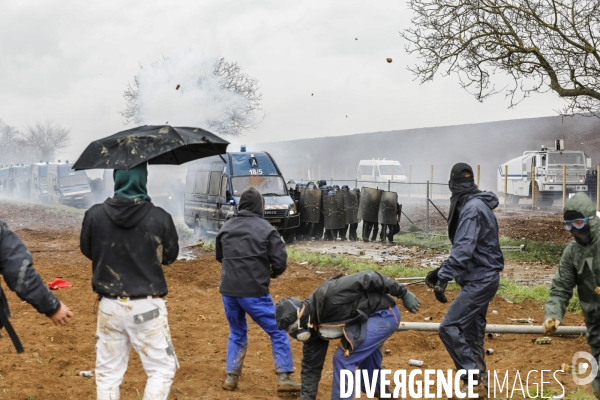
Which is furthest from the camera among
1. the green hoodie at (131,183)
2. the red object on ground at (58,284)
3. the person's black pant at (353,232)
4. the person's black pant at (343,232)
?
the person's black pant at (353,232)

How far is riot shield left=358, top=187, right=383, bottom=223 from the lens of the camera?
19.1m

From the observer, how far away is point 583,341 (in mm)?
7555

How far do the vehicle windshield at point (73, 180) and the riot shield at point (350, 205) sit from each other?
20.7 meters

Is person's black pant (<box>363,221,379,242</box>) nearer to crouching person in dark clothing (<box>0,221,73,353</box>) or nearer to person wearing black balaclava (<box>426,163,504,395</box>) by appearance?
person wearing black balaclava (<box>426,163,504,395</box>)

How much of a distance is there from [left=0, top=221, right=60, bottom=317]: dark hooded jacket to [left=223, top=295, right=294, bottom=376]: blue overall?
2.01 meters

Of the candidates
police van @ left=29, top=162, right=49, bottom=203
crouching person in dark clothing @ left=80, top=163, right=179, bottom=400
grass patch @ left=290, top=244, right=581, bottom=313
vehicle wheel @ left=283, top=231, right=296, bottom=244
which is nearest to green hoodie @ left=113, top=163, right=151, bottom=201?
crouching person in dark clothing @ left=80, top=163, right=179, bottom=400

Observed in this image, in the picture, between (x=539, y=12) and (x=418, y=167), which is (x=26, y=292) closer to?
(x=539, y=12)

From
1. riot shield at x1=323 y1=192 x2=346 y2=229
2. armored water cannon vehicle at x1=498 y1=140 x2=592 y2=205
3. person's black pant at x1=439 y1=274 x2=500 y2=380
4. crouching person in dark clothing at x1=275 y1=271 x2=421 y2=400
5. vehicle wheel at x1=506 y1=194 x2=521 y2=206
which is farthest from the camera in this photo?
vehicle wheel at x1=506 y1=194 x2=521 y2=206

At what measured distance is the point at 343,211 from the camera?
1966 centimetres

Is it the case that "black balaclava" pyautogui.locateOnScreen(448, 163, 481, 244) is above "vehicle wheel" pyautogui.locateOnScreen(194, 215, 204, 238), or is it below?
above

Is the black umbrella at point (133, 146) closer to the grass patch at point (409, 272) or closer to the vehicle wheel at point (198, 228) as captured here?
the grass patch at point (409, 272)

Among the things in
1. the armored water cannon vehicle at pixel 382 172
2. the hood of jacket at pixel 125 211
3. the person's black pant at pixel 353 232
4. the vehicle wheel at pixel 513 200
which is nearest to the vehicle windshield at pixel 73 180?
the armored water cannon vehicle at pixel 382 172

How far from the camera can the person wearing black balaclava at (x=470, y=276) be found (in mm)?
5570

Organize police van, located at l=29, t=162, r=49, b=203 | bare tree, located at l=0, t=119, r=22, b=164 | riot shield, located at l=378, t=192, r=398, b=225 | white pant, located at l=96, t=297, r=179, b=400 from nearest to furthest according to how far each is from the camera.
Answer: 1. white pant, located at l=96, t=297, r=179, b=400
2. riot shield, located at l=378, t=192, r=398, b=225
3. police van, located at l=29, t=162, r=49, b=203
4. bare tree, located at l=0, t=119, r=22, b=164
